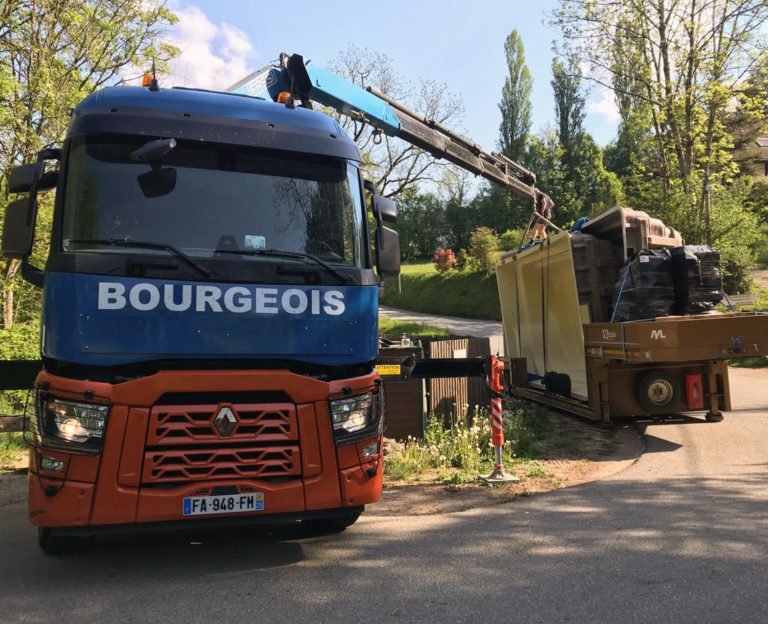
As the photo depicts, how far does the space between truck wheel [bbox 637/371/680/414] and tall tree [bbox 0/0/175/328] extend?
11377 mm

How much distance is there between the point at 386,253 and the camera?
492cm

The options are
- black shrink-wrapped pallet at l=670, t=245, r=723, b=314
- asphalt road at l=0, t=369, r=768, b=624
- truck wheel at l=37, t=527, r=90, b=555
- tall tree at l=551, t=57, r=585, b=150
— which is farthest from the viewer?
tall tree at l=551, t=57, r=585, b=150

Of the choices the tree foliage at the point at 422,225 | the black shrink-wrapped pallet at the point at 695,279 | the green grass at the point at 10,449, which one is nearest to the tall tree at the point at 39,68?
the green grass at the point at 10,449

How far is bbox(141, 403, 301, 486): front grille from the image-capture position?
12.0ft

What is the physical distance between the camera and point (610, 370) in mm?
8367

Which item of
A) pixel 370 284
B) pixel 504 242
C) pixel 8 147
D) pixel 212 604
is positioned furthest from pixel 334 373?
pixel 504 242

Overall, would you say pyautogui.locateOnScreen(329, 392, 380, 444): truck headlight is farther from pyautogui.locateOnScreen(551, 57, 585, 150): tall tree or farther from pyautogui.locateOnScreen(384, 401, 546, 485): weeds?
pyautogui.locateOnScreen(551, 57, 585, 150): tall tree

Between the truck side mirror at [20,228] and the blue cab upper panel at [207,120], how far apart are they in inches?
24.0

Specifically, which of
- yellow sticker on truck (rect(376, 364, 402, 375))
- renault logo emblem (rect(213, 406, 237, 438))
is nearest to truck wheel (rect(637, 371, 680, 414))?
yellow sticker on truck (rect(376, 364, 402, 375))

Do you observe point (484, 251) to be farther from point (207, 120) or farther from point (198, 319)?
point (198, 319)

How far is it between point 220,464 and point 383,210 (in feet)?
7.80

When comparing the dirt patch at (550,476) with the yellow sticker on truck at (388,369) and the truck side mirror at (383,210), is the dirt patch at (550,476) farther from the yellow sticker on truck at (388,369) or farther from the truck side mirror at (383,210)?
the truck side mirror at (383,210)

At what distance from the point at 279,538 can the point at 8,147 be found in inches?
474

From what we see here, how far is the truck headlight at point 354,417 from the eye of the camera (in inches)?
158
